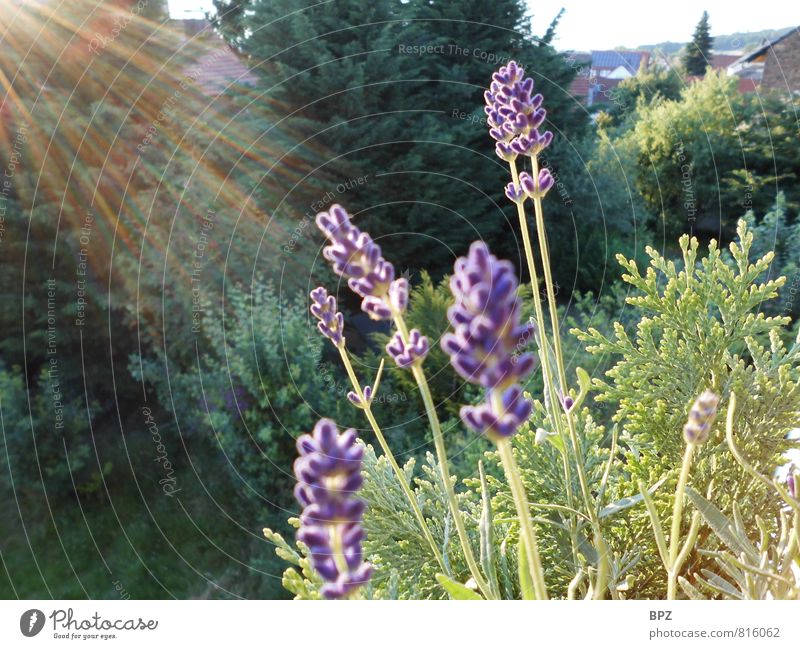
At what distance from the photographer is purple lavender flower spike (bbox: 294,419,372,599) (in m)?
0.27

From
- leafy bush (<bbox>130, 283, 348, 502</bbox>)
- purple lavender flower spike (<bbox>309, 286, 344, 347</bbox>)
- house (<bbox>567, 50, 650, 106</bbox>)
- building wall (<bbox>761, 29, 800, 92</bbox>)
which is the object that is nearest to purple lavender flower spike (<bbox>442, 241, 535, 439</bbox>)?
purple lavender flower spike (<bbox>309, 286, 344, 347</bbox>)

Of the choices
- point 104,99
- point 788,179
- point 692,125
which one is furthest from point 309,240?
point 788,179

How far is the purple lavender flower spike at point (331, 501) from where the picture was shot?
0.27m

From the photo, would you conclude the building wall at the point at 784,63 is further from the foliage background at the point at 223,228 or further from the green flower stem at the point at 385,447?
the green flower stem at the point at 385,447

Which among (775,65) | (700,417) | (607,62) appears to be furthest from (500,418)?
(775,65)

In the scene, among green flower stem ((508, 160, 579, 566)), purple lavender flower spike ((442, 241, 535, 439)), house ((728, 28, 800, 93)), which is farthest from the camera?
house ((728, 28, 800, 93))

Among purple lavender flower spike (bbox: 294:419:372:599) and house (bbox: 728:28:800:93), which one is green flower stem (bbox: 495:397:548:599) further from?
house (bbox: 728:28:800:93)

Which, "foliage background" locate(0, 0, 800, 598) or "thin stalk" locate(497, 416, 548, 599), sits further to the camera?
"foliage background" locate(0, 0, 800, 598)

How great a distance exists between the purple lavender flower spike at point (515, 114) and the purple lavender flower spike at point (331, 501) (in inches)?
11.9

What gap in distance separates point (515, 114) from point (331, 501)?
331 millimetres

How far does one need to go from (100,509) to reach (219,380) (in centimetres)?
39

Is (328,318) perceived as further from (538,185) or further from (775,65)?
(775,65)

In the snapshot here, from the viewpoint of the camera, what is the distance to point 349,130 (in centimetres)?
116

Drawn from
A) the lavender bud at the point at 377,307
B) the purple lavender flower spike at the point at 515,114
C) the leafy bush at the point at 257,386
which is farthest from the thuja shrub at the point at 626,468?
the leafy bush at the point at 257,386
